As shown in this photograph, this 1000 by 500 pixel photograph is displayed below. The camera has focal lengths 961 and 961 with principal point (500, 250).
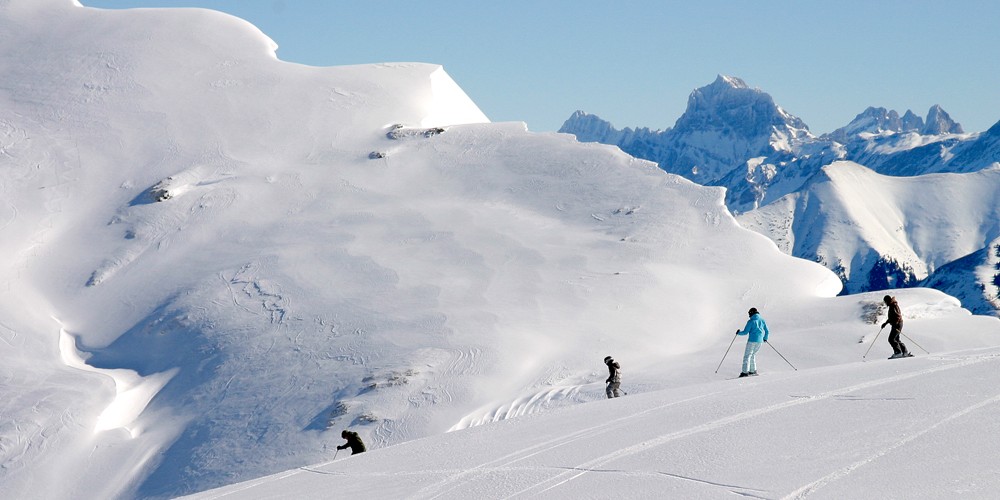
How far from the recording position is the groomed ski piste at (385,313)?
14266mm

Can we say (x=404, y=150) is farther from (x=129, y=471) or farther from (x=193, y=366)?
(x=129, y=471)

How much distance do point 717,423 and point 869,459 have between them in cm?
335

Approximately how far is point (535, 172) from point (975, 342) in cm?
2365

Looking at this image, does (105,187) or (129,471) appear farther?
(105,187)

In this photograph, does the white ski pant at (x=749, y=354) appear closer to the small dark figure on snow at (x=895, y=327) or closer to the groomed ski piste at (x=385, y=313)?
the groomed ski piste at (x=385, y=313)

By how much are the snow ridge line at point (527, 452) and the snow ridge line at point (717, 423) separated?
1.26 meters

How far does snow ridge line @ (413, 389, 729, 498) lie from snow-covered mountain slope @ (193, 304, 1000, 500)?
39 mm

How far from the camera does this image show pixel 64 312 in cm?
4112

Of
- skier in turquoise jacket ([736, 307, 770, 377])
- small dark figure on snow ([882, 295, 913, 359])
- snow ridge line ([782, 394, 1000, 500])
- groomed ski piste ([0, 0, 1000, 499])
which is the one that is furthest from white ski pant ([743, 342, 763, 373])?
snow ridge line ([782, 394, 1000, 500])

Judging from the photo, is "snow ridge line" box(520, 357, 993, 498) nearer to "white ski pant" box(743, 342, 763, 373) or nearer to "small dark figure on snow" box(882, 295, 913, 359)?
"small dark figure on snow" box(882, 295, 913, 359)

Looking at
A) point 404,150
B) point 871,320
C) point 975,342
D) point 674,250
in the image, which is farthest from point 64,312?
point 975,342

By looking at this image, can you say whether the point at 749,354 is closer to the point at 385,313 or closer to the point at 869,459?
the point at 869,459

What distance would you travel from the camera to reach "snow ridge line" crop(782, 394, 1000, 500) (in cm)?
1082

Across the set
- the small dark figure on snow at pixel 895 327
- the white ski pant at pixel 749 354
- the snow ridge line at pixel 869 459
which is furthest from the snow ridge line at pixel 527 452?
the small dark figure on snow at pixel 895 327
